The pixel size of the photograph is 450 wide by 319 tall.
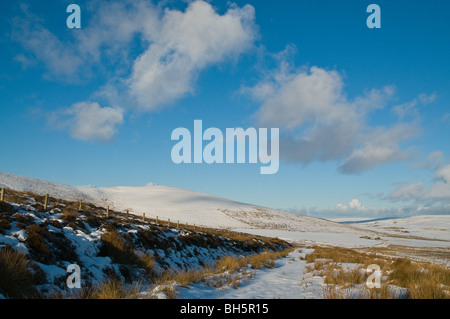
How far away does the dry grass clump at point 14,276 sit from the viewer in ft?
18.3

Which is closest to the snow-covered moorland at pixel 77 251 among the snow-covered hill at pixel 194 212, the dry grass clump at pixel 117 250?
the dry grass clump at pixel 117 250

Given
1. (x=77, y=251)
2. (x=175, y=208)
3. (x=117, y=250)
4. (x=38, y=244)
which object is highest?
(x=38, y=244)

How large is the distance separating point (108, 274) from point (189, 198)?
116 metres

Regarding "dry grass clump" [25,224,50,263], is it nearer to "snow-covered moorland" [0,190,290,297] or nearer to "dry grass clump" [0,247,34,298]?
"snow-covered moorland" [0,190,290,297]

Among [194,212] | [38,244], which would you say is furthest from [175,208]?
[38,244]

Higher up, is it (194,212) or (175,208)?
(175,208)

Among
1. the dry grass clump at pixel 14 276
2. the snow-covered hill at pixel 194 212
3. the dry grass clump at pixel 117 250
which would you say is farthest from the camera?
the snow-covered hill at pixel 194 212

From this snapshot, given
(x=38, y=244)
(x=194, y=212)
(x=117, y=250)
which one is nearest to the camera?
(x=38, y=244)

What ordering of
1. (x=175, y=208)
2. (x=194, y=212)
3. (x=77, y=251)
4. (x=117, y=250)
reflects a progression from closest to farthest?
1. (x=77, y=251)
2. (x=117, y=250)
3. (x=194, y=212)
4. (x=175, y=208)

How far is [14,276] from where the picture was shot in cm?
583

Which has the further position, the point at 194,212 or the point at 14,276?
the point at 194,212

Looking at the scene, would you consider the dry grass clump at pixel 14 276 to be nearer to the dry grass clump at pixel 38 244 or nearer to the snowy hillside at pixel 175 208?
the dry grass clump at pixel 38 244

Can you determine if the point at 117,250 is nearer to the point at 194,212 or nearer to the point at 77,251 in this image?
the point at 77,251
